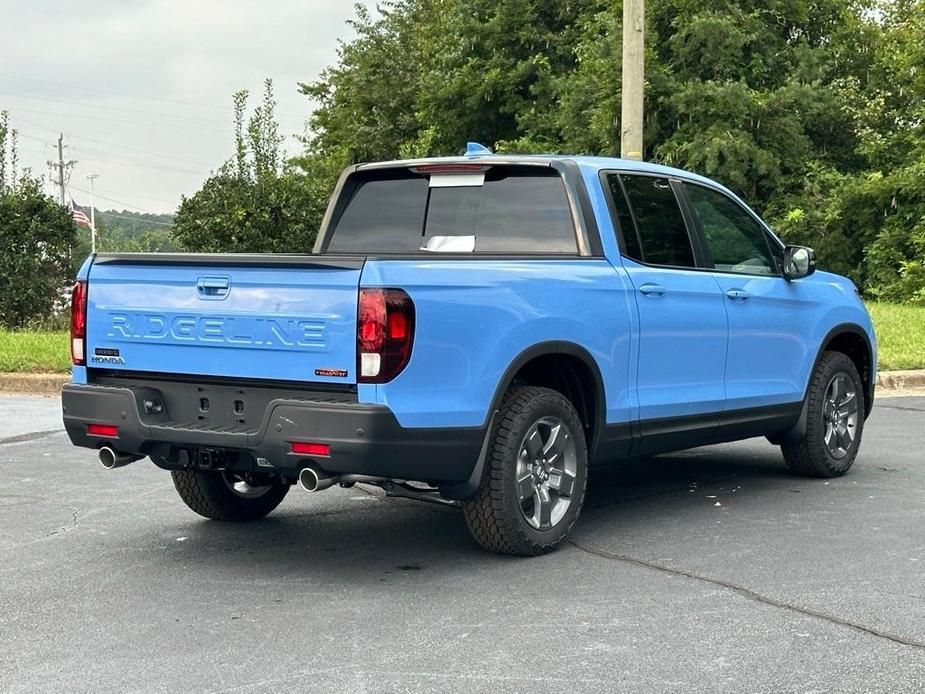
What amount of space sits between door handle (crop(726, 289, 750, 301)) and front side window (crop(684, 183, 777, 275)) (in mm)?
156

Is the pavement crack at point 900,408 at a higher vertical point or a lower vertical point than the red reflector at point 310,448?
lower

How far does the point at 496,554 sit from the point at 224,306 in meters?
1.72

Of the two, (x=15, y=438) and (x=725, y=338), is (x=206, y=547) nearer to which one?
(x=725, y=338)

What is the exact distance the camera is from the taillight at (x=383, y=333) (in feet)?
17.1

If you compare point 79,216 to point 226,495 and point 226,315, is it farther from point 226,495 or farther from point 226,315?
point 226,315

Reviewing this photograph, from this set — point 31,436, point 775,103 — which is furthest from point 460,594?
point 775,103

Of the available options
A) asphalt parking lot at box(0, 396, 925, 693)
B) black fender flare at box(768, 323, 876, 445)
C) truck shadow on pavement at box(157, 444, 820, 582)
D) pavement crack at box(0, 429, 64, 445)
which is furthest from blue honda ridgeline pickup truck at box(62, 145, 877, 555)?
pavement crack at box(0, 429, 64, 445)

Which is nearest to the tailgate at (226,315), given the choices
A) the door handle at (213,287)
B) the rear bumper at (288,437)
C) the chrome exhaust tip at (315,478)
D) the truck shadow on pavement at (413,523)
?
the door handle at (213,287)

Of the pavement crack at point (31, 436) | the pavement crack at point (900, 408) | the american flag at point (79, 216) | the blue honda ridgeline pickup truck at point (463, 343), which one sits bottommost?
the pavement crack at point (31, 436)

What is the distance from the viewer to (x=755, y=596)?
17.3 feet

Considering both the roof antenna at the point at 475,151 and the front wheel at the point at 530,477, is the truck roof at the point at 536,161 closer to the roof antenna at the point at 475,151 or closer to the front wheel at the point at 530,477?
the roof antenna at the point at 475,151

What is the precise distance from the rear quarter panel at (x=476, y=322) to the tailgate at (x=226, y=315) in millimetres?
195

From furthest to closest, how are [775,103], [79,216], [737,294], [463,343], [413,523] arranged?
[79,216] → [775,103] → [737,294] → [413,523] → [463,343]

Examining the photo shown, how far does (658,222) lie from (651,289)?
1.79 ft
